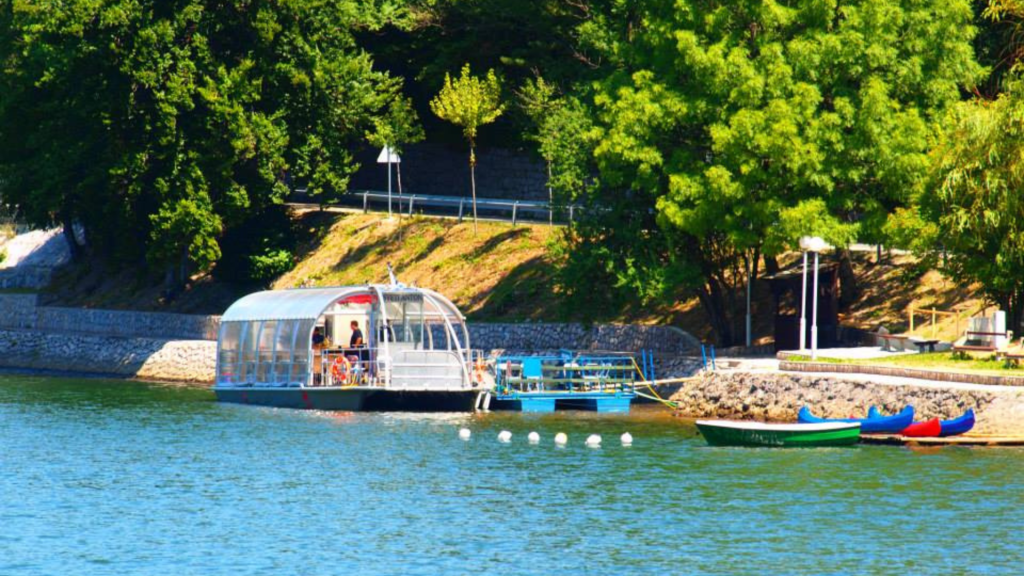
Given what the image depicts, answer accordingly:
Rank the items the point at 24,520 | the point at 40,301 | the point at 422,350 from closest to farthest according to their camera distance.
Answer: the point at 24,520 < the point at 422,350 < the point at 40,301

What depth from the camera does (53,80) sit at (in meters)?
65.6

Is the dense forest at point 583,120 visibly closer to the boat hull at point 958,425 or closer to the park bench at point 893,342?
the park bench at point 893,342

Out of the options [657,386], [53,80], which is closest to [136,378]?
[53,80]

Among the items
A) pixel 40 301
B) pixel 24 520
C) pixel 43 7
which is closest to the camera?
pixel 24 520

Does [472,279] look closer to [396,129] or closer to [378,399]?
[396,129]

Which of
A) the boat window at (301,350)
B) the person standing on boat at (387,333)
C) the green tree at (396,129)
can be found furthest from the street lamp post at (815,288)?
the green tree at (396,129)

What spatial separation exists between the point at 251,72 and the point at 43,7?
860cm

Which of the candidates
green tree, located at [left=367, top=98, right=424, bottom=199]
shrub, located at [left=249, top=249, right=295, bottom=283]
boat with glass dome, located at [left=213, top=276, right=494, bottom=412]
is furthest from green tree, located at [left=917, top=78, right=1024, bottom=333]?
shrub, located at [left=249, top=249, right=295, bottom=283]

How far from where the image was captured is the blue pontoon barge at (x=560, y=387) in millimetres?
48625

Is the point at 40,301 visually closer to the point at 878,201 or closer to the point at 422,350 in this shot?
the point at 422,350

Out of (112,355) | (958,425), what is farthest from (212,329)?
(958,425)

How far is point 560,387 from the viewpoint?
5100 cm

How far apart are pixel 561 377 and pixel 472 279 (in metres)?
13.7

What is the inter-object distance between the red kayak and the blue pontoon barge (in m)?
10.7
